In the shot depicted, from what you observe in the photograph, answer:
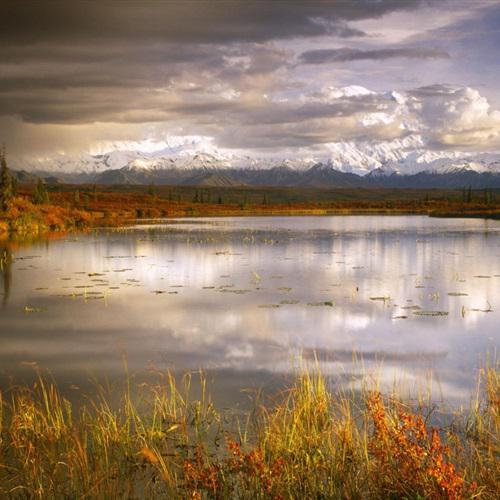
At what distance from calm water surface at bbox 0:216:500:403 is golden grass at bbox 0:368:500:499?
192 cm

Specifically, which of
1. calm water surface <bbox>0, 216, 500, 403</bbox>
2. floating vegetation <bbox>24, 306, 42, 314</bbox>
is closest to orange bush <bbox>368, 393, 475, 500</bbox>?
calm water surface <bbox>0, 216, 500, 403</bbox>

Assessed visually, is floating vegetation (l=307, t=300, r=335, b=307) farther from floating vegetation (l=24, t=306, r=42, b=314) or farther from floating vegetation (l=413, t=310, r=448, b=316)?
floating vegetation (l=24, t=306, r=42, b=314)

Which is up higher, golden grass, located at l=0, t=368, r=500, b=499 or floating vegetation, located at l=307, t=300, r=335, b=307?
golden grass, located at l=0, t=368, r=500, b=499

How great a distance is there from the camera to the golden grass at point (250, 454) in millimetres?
7219

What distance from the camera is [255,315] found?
19.2m

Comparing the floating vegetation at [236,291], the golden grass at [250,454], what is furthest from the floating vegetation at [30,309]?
the golden grass at [250,454]

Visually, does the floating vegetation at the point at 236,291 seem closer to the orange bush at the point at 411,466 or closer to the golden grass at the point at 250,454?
the golden grass at the point at 250,454

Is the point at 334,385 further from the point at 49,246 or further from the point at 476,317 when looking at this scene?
the point at 49,246

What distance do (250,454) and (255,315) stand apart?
467 inches

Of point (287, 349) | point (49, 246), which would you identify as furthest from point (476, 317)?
point (49, 246)

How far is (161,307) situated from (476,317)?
376 inches

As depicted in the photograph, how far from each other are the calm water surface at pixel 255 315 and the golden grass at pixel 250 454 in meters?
1.92

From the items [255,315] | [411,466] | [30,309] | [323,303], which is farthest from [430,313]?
[411,466]

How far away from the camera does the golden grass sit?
7219 mm
